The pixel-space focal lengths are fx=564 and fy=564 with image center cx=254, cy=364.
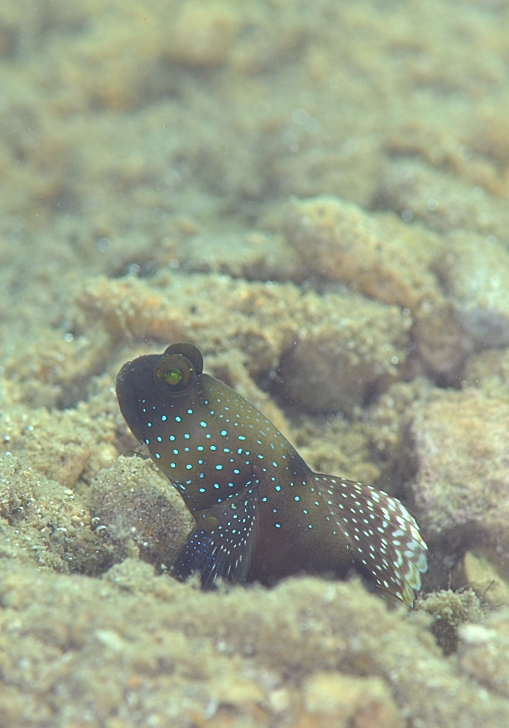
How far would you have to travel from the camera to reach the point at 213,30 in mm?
7746

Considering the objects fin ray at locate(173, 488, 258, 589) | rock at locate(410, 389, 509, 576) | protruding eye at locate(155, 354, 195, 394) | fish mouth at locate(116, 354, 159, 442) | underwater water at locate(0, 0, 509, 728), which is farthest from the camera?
rock at locate(410, 389, 509, 576)

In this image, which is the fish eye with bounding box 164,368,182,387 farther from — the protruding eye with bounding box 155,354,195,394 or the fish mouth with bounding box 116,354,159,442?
the fish mouth with bounding box 116,354,159,442

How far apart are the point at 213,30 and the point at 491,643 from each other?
8053mm

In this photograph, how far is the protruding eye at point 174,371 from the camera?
3.02 metres

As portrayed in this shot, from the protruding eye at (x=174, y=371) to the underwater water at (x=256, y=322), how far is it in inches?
26.4

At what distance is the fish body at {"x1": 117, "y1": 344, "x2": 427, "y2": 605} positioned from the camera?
122 inches

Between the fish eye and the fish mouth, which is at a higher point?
the fish eye

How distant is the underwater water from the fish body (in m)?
0.19

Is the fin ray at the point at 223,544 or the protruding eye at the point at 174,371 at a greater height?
the protruding eye at the point at 174,371

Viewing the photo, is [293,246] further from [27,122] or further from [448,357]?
[27,122]

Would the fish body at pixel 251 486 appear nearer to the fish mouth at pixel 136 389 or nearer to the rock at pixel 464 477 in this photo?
the fish mouth at pixel 136 389

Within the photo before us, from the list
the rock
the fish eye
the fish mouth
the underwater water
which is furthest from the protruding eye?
the rock

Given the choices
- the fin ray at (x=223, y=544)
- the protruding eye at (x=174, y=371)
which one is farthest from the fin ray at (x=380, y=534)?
the protruding eye at (x=174, y=371)

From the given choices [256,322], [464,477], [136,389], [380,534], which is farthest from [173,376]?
[464,477]
